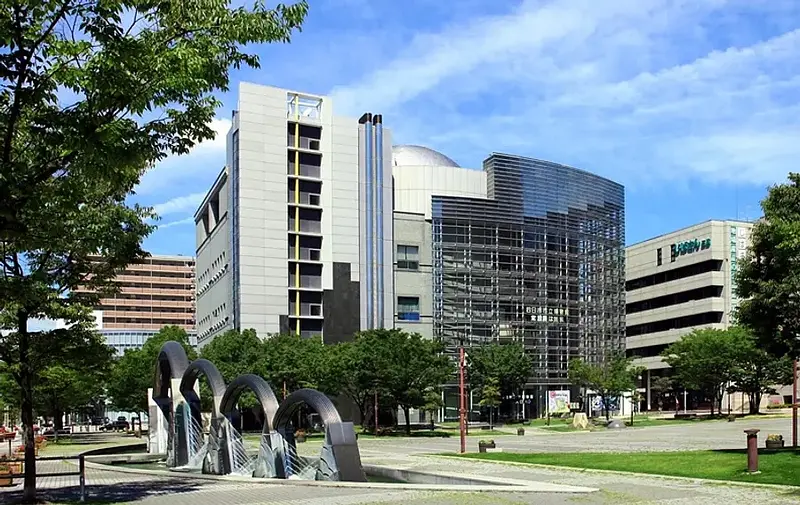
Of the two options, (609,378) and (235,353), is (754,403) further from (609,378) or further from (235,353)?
(235,353)

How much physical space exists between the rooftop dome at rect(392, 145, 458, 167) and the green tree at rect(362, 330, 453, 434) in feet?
132

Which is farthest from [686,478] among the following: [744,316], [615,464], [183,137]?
[183,137]

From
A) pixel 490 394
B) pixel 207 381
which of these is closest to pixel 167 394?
pixel 207 381

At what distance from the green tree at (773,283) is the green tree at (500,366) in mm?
53002

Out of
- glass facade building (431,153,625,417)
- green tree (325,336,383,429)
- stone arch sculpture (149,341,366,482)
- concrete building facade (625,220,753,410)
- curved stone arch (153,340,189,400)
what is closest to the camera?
stone arch sculpture (149,341,366,482)

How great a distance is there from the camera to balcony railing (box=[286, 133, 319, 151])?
8394 centimetres

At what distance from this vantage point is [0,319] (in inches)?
915

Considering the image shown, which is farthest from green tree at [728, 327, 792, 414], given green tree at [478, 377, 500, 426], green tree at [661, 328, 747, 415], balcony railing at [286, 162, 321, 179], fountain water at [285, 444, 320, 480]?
fountain water at [285, 444, 320, 480]

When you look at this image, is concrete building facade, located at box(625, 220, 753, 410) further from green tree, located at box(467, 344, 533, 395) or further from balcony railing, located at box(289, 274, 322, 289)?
balcony railing, located at box(289, 274, 322, 289)

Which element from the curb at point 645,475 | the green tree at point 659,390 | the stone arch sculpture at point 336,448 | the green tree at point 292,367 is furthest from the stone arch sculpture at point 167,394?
the green tree at point 659,390

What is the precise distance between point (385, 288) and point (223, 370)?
2626 cm

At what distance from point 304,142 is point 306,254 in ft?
34.8

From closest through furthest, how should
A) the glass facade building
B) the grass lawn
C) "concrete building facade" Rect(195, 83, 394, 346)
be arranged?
the grass lawn < "concrete building facade" Rect(195, 83, 394, 346) < the glass facade building

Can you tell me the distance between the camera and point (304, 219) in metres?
84.9
